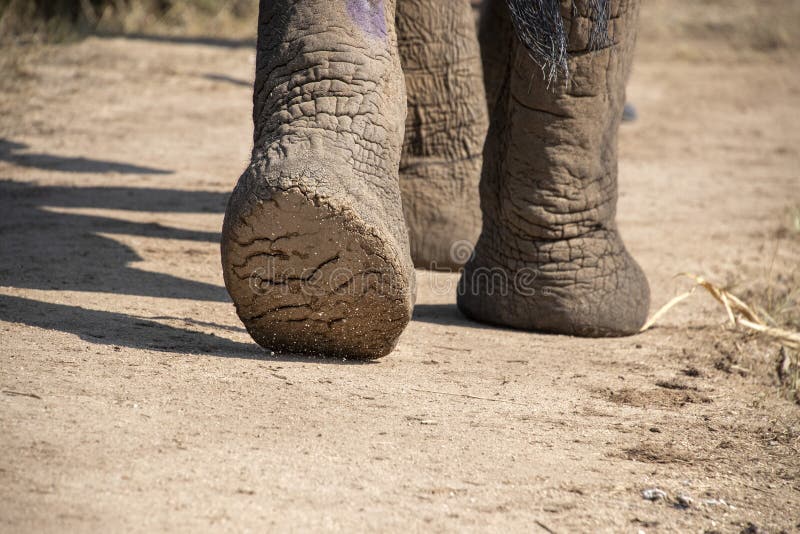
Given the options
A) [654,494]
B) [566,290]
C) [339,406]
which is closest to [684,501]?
[654,494]

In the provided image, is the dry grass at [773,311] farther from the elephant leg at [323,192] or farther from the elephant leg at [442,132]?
the elephant leg at [323,192]

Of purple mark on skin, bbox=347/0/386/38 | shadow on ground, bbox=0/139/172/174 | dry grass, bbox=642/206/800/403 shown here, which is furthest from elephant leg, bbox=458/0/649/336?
shadow on ground, bbox=0/139/172/174

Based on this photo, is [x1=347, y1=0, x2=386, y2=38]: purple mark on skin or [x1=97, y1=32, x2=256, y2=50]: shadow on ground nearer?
[x1=347, y1=0, x2=386, y2=38]: purple mark on skin

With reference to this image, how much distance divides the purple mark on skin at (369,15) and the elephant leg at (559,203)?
0.54 meters

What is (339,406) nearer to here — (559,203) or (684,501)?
(684,501)

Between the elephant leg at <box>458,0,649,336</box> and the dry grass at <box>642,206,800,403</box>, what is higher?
the elephant leg at <box>458,0,649,336</box>

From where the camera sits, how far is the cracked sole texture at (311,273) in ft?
6.23

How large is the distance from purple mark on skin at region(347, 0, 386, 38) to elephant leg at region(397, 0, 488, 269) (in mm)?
1054

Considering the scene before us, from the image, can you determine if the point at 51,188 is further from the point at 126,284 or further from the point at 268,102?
the point at 268,102

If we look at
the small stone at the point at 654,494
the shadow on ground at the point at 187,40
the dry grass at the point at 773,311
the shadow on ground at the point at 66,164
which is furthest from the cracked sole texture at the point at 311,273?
the shadow on ground at the point at 187,40

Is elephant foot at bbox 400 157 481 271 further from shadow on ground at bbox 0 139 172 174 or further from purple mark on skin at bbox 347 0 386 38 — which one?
shadow on ground at bbox 0 139 172 174

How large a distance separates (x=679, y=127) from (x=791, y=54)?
306 centimetres

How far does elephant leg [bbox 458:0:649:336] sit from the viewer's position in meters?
2.61

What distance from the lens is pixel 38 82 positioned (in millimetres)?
A: 5625
